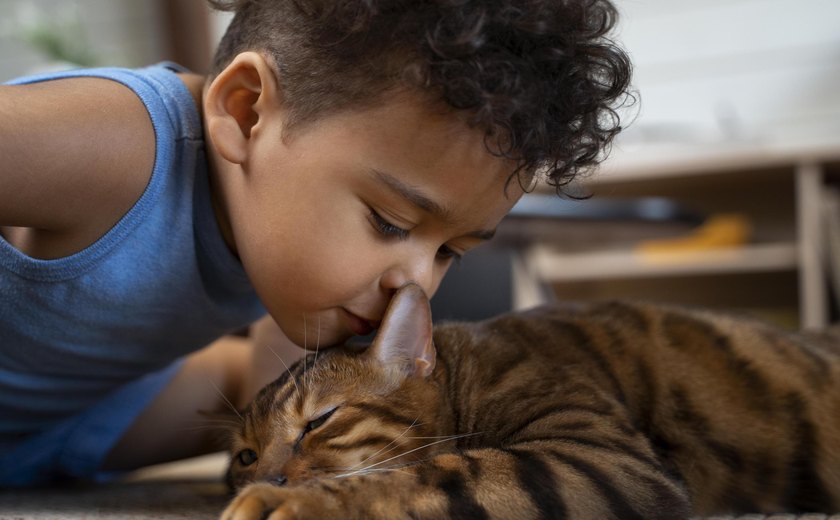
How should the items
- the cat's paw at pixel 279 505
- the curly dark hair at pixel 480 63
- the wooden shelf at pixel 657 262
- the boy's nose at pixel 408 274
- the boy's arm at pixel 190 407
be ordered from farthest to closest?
the wooden shelf at pixel 657 262, the boy's arm at pixel 190 407, the boy's nose at pixel 408 274, the curly dark hair at pixel 480 63, the cat's paw at pixel 279 505

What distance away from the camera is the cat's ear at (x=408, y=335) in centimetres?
113

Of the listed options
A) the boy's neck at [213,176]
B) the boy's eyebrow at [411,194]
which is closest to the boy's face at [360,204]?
the boy's eyebrow at [411,194]

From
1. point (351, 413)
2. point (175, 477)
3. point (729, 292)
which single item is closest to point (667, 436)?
point (351, 413)

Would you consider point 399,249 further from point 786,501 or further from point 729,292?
point 729,292

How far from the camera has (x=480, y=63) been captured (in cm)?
104

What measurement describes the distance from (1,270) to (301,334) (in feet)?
1.46

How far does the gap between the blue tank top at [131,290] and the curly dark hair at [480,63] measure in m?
0.23

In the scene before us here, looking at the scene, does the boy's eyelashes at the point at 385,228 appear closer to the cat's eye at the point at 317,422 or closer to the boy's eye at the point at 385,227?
the boy's eye at the point at 385,227

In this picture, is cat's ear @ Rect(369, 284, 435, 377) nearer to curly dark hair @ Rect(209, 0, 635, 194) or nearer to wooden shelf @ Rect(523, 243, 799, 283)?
curly dark hair @ Rect(209, 0, 635, 194)

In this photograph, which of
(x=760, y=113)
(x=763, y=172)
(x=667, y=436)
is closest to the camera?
(x=667, y=436)

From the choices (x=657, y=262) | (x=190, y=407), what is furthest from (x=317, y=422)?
(x=657, y=262)

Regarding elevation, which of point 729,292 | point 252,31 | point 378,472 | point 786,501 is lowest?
point 729,292

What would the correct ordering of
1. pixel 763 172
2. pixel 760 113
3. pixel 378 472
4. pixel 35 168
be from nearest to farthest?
pixel 378 472
pixel 35 168
pixel 763 172
pixel 760 113

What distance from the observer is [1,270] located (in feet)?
3.97
